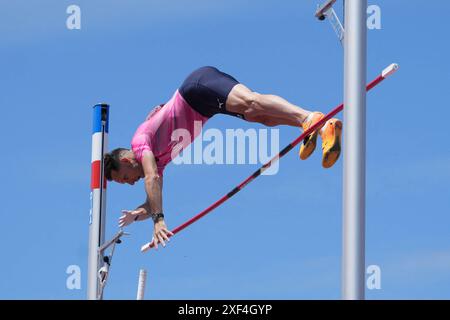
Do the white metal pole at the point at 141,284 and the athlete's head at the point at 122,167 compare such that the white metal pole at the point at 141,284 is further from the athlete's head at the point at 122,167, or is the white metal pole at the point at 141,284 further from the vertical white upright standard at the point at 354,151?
the vertical white upright standard at the point at 354,151

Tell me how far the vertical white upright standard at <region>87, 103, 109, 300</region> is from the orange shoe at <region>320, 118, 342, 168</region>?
3.06 metres

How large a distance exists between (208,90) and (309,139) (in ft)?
4.07

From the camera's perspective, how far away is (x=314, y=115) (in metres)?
11.2

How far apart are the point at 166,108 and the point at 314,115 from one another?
1.89 metres

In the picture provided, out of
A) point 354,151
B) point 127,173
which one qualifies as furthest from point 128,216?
point 354,151

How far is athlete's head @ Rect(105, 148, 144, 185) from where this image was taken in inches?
499

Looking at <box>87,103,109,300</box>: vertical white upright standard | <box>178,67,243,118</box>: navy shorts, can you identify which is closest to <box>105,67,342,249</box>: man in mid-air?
<box>178,67,243,118</box>: navy shorts

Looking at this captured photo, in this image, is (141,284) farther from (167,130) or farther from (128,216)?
(167,130)

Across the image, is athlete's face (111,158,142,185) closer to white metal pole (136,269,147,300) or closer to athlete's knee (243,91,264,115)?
white metal pole (136,269,147,300)

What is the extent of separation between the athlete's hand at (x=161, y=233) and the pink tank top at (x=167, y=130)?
666mm

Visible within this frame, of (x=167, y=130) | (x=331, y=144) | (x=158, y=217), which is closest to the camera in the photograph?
(x=331, y=144)

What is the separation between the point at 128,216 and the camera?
41.8 ft
